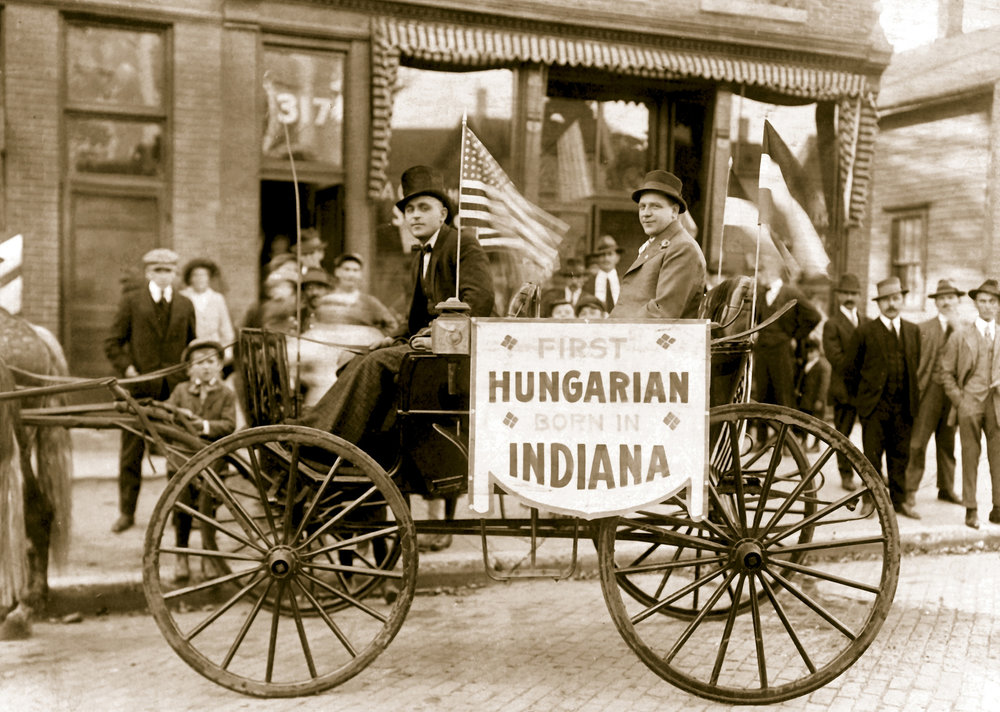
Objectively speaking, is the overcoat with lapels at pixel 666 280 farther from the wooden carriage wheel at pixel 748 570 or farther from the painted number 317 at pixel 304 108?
the painted number 317 at pixel 304 108

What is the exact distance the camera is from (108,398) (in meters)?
8.92

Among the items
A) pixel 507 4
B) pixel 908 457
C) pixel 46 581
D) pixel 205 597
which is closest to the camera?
pixel 46 581

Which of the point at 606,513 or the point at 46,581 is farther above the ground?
the point at 606,513

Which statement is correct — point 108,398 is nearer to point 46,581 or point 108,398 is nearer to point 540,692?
point 46,581

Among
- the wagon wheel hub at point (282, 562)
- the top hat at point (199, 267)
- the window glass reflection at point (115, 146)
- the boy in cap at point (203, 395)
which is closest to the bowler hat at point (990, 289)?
the boy in cap at point (203, 395)

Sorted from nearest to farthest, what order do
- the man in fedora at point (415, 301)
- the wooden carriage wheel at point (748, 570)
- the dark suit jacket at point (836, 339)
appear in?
the wooden carriage wheel at point (748, 570)
the man in fedora at point (415, 301)
the dark suit jacket at point (836, 339)

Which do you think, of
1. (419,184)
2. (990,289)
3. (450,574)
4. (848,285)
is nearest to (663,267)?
(419,184)

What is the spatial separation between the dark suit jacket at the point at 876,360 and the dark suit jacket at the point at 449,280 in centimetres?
443

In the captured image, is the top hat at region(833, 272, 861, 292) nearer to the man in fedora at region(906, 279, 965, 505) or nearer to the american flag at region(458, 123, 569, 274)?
the man in fedora at region(906, 279, 965, 505)

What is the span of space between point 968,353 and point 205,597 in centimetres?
538

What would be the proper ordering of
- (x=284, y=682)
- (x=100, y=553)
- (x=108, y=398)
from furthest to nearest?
(x=108, y=398) < (x=100, y=553) < (x=284, y=682)

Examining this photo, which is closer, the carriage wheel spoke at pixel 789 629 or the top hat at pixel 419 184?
the carriage wheel spoke at pixel 789 629

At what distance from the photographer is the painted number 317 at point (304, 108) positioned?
30.9 ft

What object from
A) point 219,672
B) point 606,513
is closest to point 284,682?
point 219,672
